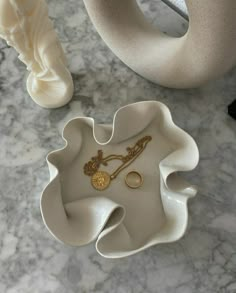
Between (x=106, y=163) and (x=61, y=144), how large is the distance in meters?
0.07

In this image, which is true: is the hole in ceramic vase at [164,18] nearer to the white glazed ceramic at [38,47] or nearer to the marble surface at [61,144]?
the marble surface at [61,144]

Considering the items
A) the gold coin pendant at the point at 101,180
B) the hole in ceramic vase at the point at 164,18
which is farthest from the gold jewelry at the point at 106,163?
the hole in ceramic vase at the point at 164,18

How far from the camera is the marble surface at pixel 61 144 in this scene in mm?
547

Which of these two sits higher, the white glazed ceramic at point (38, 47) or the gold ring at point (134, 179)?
the white glazed ceramic at point (38, 47)

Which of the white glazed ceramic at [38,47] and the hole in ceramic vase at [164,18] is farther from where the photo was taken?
the hole in ceramic vase at [164,18]

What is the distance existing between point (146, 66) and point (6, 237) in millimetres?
262

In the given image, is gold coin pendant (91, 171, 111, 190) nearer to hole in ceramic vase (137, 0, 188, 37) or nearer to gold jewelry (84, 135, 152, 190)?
gold jewelry (84, 135, 152, 190)

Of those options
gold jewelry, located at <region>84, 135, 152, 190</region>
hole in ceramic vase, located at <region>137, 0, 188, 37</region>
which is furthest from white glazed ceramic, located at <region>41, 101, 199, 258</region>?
hole in ceramic vase, located at <region>137, 0, 188, 37</region>

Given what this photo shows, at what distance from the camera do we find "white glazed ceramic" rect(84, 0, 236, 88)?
0.49m

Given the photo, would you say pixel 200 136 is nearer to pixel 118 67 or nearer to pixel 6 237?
pixel 118 67

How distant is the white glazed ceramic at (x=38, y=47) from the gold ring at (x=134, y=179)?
130 mm

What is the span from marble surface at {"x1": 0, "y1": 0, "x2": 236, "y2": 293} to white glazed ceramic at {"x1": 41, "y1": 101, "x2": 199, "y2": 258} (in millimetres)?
35

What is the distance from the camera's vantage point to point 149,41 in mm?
605

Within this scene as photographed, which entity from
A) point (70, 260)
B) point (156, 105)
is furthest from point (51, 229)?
point (156, 105)
